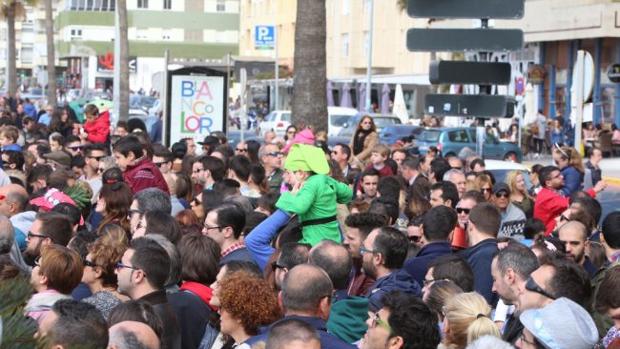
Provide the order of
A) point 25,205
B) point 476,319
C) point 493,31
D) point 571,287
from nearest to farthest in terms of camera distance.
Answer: point 476,319
point 571,287
point 25,205
point 493,31

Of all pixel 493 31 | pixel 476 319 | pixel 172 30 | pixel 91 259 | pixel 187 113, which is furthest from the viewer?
pixel 172 30

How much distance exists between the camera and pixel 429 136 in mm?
38719

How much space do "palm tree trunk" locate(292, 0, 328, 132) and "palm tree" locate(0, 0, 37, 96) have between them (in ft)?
142

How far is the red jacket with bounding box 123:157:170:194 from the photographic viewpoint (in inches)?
483

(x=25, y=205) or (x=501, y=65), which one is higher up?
(x=501, y=65)

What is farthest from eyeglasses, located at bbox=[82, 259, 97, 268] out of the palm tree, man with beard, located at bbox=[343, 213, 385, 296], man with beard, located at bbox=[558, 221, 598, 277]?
the palm tree

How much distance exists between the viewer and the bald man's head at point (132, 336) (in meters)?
5.72

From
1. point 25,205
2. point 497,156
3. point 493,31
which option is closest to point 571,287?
point 25,205

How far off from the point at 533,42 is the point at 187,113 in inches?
1117

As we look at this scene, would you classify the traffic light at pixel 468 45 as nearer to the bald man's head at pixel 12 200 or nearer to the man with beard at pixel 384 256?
the bald man's head at pixel 12 200

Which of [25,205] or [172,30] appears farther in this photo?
[172,30]

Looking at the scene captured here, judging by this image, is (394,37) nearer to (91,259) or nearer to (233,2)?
(233,2)

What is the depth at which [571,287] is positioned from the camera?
660 cm

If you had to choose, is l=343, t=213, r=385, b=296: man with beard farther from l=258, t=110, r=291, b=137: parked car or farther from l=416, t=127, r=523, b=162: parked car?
l=258, t=110, r=291, b=137: parked car
